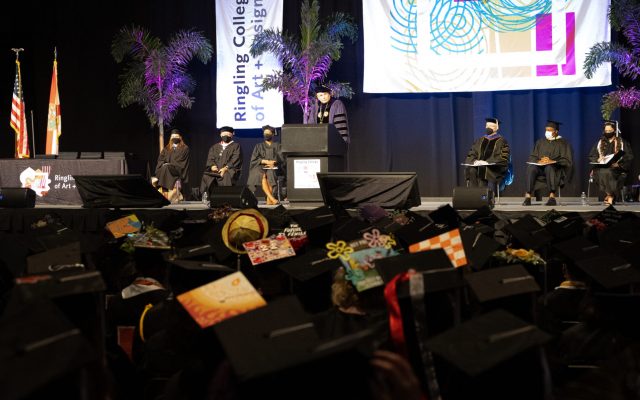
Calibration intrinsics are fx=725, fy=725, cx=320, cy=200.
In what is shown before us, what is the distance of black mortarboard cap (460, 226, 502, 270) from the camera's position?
11.5ft

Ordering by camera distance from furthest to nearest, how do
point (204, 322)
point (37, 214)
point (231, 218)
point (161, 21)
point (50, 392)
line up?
point (161, 21), point (37, 214), point (231, 218), point (204, 322), point (50, 392)

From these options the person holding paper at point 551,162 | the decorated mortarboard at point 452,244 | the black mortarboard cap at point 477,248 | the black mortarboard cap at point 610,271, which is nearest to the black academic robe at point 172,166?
the person holding paper at point 551,162

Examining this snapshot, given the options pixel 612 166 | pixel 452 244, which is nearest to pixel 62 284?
pixel 452 244

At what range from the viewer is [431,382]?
83.5 inches

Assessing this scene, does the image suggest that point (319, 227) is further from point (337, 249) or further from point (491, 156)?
point (491, 156)

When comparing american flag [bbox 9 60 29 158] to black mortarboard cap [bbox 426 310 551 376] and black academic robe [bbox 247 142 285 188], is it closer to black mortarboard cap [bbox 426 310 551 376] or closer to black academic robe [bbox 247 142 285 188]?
black academic robe [bbox 247 142 285 188]

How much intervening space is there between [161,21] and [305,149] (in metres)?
5.98

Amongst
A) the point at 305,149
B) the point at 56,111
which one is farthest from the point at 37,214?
the point at 56,111

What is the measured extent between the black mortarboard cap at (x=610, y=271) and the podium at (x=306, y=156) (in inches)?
223

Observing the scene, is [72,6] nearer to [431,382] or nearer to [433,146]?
[433,146]

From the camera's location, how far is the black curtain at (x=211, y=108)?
1196 cm

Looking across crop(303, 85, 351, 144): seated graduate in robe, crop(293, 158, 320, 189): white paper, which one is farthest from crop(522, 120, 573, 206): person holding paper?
crop(293, 158, 320, 189): white paper

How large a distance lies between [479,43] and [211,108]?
4.99 m

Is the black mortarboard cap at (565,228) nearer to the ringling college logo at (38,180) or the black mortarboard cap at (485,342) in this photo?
the black mortarboard cap at (485,342)
